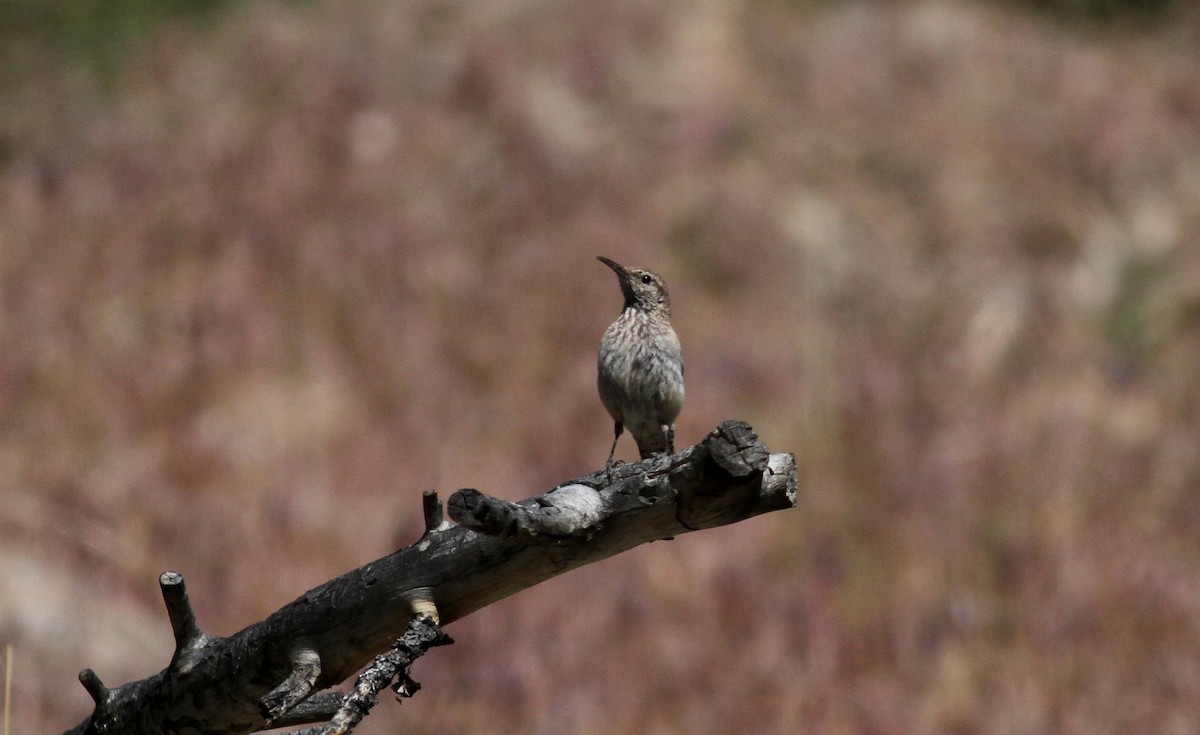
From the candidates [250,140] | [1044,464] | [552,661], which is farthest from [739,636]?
[250,140]

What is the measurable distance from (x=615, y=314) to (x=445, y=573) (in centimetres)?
855

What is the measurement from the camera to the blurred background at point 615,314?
8102 mm

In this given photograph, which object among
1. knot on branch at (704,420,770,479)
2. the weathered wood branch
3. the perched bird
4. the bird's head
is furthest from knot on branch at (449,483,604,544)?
the bird's head

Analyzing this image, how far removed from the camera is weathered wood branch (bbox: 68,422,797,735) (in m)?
2.88

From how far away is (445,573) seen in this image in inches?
123

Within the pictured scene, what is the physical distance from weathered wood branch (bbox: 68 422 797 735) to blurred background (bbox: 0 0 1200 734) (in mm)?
3898

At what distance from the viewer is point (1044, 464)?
33.4 feet

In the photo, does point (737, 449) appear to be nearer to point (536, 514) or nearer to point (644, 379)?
point (536, 514)

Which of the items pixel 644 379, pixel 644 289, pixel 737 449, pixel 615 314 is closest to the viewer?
pixel 737 449

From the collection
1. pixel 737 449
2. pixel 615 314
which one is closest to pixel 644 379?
pixel 737 449

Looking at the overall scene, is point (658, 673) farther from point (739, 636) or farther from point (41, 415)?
point (41, 415)

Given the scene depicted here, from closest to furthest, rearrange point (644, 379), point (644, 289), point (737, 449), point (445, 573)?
point (737, 449) < point (445, 573) < point (644, 379) < point (644, 289)

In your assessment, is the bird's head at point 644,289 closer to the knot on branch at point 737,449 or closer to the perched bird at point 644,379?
the perched bird at point 644,379

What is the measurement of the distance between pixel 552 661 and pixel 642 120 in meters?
8.39
